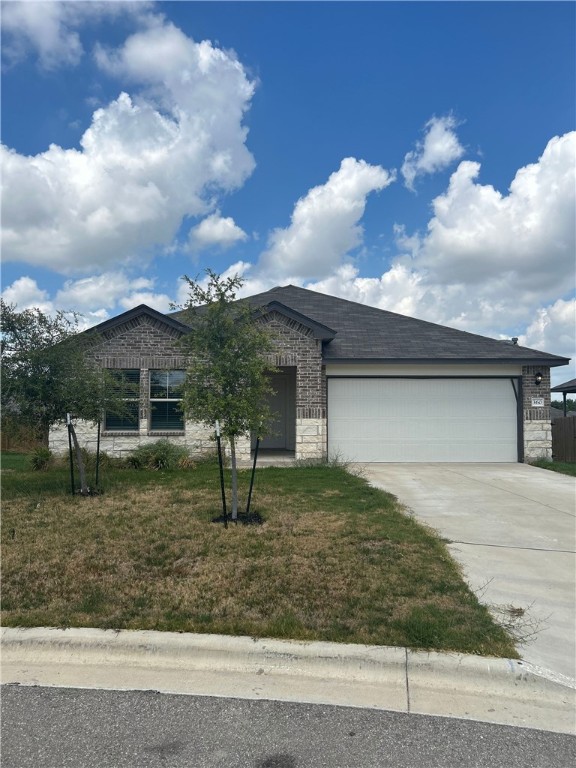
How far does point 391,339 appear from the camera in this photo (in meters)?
15.7

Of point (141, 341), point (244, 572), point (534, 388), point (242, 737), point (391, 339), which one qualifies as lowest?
point (242, 737)

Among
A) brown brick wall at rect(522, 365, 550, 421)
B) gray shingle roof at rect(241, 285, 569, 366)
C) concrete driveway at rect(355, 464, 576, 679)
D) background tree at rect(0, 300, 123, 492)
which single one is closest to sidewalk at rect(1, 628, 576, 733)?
concrete driveway at rect(355, 464, 576, 679)

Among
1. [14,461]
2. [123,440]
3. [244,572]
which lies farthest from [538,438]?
[14,461]

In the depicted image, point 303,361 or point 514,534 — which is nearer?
point 514,534

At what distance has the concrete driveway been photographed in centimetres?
429

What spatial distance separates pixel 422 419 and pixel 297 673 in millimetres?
11779

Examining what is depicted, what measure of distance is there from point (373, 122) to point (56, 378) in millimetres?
10752

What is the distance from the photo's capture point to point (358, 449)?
47.6 ft

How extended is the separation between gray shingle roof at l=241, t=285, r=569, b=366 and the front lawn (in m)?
6.48

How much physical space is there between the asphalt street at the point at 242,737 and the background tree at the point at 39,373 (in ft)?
20.1

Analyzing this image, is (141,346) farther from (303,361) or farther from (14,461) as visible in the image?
(14,461)

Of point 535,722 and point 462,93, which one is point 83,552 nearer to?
point 535,722

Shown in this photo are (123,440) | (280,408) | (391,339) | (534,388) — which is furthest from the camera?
(280,408)

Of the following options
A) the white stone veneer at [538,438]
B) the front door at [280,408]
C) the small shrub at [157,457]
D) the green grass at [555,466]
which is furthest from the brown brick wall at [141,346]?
the green grass at [555,466]
